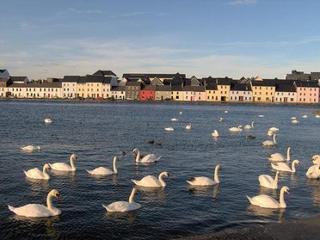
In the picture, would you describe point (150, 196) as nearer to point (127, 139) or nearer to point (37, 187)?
point (37, 187)

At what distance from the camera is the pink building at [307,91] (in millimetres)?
178125

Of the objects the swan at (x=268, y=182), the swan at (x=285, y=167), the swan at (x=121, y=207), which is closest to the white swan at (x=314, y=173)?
the swan at (x=285, y=167)

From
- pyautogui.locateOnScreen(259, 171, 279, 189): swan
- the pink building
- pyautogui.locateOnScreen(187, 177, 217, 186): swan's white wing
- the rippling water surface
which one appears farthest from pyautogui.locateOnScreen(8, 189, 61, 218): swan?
the pink building

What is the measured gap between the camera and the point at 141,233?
16281mm

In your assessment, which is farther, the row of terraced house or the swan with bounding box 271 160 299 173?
the row of terraced house

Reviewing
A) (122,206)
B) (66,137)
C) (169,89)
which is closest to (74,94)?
(169,89)

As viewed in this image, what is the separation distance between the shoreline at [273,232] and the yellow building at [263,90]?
16412 cm

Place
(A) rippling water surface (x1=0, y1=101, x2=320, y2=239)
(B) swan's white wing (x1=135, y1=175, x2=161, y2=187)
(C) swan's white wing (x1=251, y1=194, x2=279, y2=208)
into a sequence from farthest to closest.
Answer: (B) swan's white wing (x1=135, y1=175, x2=161, y2=187) < (C) swan's white wing (x1=251, y1=194, x2=279, y2=208) < (A) rippling water surface (x1=0, y1=101, x2=320, y2=239)

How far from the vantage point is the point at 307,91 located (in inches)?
7037

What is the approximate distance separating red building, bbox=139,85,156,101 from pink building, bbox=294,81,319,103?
4943 centimetres

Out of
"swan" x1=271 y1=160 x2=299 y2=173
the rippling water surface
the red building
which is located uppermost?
the red building

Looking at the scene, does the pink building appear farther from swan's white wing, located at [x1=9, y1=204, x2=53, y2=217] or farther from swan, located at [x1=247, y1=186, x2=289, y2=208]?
swan's white wing, located at [x1=9, y1=204, x2=53, y2=217]

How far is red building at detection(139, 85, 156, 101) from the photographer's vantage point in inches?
7227

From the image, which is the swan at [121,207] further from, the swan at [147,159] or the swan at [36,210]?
the swan at [147,159]
